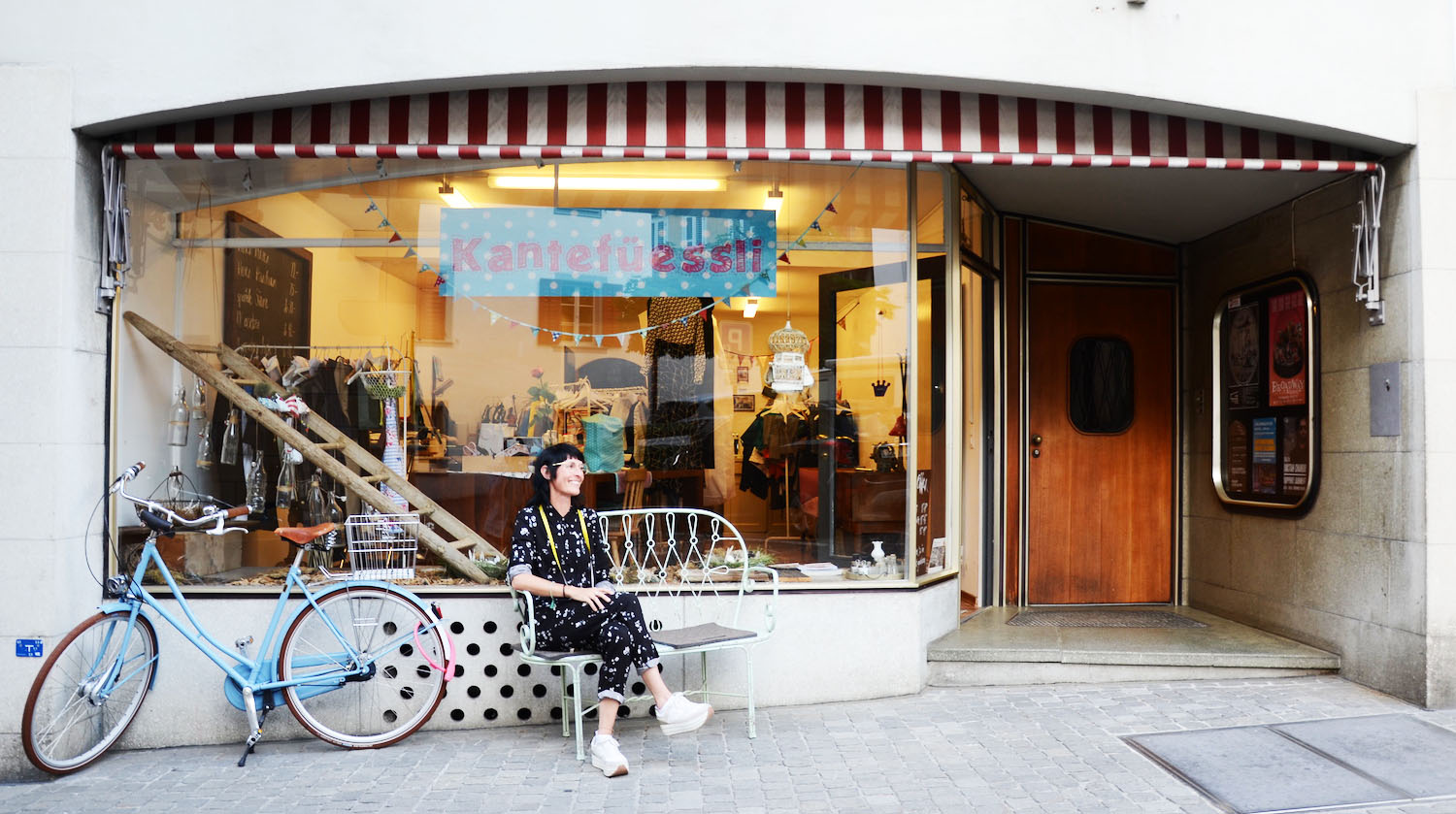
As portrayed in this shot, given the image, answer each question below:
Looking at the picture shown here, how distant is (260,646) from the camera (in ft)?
16.5

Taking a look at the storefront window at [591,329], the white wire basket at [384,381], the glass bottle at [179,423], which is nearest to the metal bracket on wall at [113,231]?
the storefront window at [591,329]

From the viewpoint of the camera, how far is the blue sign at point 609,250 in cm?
593

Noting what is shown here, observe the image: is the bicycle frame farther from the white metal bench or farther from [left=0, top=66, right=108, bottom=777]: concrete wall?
the white metal bench

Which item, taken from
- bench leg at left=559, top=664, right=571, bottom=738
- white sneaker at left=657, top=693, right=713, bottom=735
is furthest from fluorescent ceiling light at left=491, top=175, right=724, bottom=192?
white sneaker at left=657, top=693, right=713, bottom=735

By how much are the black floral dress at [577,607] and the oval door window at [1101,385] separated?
4033 millimetres

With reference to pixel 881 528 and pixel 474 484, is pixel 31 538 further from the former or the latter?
pixel 881 528

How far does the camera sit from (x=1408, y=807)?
392 centimetres

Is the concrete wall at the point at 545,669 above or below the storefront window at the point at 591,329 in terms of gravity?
below

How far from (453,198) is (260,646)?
2612mm

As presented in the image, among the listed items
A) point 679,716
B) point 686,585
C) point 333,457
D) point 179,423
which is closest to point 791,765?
point 679,716

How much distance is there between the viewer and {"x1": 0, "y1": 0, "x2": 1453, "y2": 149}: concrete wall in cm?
480

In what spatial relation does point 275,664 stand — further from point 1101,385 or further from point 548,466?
point 1101,385

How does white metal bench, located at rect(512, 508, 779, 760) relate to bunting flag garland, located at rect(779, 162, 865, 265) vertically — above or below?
below

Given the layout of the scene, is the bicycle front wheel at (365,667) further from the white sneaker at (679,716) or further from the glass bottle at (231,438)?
the glass bottle at (231,438)
